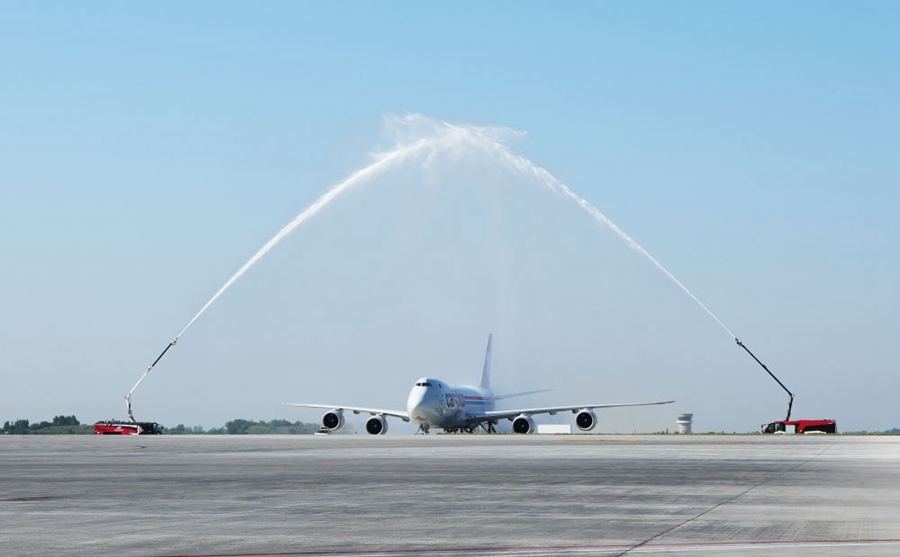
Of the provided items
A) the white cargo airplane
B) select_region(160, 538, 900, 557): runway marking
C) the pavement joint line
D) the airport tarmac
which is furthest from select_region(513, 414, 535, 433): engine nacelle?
select_region(160, 538, 900, 557): runway marking

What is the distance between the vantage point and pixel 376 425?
11175cm

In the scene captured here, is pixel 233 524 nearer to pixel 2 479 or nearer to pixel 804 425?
pixel 2 479

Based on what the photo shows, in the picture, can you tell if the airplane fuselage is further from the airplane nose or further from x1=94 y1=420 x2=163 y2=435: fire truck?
x1=94 y1=420 x2=163 y2=435: fire truck

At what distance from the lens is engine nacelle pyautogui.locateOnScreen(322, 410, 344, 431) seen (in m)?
110

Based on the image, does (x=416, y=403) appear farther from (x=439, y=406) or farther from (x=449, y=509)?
(x=449, y=509)

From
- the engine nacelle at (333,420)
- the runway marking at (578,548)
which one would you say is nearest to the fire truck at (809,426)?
the engine nacelle at (333,420)

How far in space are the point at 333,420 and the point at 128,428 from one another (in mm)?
17985

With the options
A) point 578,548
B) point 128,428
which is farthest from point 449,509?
point 128,428

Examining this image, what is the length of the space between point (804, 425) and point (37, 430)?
236ft

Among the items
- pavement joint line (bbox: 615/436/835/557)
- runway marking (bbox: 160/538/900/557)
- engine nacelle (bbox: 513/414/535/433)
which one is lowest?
runway marking (bbox: 160/538/900/557)

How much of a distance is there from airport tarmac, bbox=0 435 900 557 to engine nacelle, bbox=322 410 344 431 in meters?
71.3

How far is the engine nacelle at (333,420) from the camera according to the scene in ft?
360

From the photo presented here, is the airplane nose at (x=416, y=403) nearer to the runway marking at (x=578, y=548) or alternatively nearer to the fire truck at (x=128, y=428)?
the fire truck at (x=128, y=428)

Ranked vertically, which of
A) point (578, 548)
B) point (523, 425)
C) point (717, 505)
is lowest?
point (578, 548)
